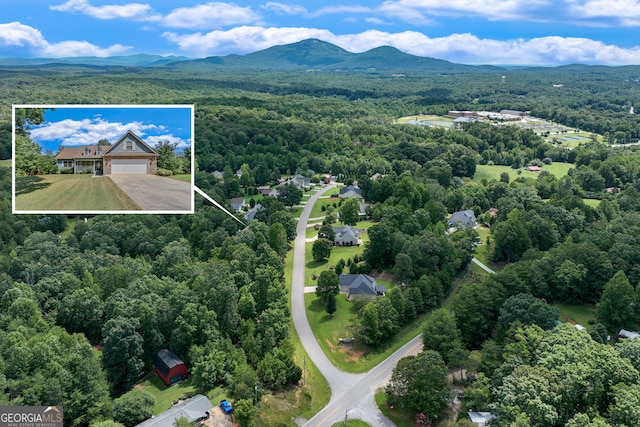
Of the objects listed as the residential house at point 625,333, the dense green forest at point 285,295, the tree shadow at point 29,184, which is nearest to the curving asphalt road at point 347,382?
the dense green forest at point 285,295

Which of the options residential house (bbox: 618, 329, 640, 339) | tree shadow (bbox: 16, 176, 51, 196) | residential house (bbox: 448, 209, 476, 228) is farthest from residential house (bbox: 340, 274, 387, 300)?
tree shadow (bbox: 16, 176, 51, 196)

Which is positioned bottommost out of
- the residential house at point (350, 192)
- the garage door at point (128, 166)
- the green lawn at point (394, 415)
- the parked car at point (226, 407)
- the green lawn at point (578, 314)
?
the green lawn at point (394, 415)

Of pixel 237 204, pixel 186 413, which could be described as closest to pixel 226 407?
pixel 186 413

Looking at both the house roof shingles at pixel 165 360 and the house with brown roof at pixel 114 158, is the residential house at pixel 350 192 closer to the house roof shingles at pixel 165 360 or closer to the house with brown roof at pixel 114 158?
the house roof shingles at pixel 165 360

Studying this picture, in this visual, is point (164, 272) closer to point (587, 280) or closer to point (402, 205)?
point (402, 205)

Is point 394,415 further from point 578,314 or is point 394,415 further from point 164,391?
point 578,314
